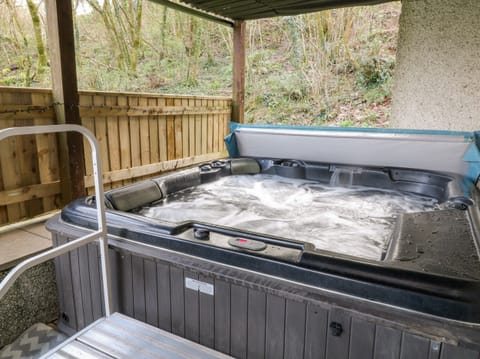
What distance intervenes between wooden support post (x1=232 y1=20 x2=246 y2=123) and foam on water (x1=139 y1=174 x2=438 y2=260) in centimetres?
176

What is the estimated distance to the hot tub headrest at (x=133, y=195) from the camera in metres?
2.07

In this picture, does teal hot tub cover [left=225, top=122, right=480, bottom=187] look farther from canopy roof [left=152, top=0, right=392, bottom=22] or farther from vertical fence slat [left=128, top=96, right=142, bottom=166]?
canopy roof [left=152, top=0, right=392, bottom=22]

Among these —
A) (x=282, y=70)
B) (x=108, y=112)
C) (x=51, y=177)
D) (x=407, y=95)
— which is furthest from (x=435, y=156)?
(x=282, y=70)

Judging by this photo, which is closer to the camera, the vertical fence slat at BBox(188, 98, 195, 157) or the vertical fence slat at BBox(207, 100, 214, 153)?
the vertical fence slat at BBox(188, 98, 195, 157)

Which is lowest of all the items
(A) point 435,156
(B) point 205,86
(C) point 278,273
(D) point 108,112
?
(C) point 278,273

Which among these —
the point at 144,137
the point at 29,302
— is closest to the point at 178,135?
the point at 144,137

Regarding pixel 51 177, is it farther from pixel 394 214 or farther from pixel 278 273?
pixel 394 214

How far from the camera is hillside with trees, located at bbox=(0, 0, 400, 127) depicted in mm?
5754

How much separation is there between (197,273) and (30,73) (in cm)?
574

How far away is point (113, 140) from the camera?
10.4ft

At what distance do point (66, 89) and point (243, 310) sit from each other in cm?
212

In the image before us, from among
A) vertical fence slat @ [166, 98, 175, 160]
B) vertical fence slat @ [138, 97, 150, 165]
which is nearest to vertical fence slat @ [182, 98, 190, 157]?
vertical fence slat @ [166, 98, 175, 160]

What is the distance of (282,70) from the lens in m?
7.71

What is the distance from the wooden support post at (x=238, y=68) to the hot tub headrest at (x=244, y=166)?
151cm
